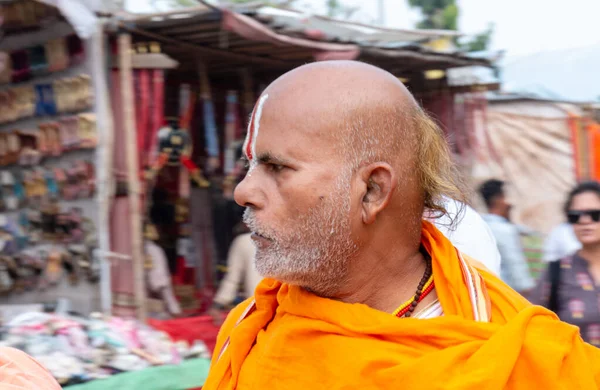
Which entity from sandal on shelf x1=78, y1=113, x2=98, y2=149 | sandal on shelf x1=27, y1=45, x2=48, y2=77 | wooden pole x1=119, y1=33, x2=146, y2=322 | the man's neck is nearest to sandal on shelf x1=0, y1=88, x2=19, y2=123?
sandal on shelf x1=27, y1=45, x2=48, y2=77

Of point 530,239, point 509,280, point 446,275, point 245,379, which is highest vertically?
point 446,275

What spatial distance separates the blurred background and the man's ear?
2195 mm

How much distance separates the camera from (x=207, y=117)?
5.96 meters

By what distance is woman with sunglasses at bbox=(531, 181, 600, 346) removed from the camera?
362 centimetres

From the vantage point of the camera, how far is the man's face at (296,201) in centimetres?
141

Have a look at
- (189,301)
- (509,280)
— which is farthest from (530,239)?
(189,301)

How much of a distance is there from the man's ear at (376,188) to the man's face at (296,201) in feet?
0.12

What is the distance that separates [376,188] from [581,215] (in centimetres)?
285

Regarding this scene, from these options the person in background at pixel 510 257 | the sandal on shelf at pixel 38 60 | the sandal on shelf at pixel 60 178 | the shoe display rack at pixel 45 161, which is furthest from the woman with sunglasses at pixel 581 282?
the sandal on shelf at pixel 38 60

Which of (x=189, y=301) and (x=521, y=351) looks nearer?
(x=521, y=351)

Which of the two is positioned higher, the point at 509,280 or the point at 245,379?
the point at 245,379

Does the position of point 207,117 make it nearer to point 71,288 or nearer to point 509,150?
point 71,288

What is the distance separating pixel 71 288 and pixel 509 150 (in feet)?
18.4

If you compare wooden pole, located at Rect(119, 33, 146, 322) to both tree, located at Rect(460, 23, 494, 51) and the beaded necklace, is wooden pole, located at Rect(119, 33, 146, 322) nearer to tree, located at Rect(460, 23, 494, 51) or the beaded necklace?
the beaded necklace
